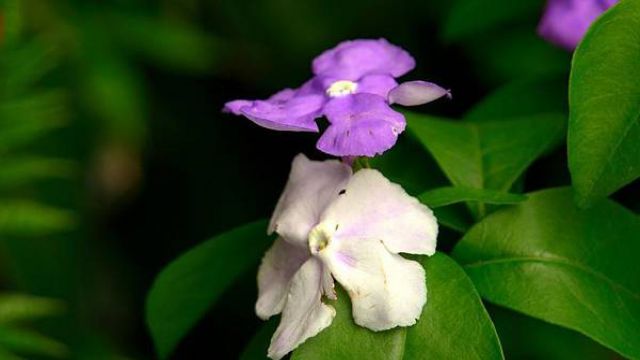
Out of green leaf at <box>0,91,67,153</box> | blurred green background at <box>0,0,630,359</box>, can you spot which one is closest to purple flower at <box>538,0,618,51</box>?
blurred green background at <box>0,0,630,359</box>

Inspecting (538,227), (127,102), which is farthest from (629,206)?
(127,102)

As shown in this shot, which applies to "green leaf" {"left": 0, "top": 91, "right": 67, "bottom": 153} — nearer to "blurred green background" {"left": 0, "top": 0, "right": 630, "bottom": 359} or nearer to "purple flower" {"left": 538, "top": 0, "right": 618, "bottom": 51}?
"blurred green background" {"left": 0, "top": 0, "right": 630, "bottom": 359}

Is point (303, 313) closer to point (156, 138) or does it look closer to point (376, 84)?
point (376, 84)

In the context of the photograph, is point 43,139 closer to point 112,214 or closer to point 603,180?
point 112,214

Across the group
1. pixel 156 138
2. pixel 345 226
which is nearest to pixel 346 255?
pixel 345 226

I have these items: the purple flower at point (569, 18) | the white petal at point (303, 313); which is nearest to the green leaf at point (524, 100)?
the purple flower at point (569, 18)
